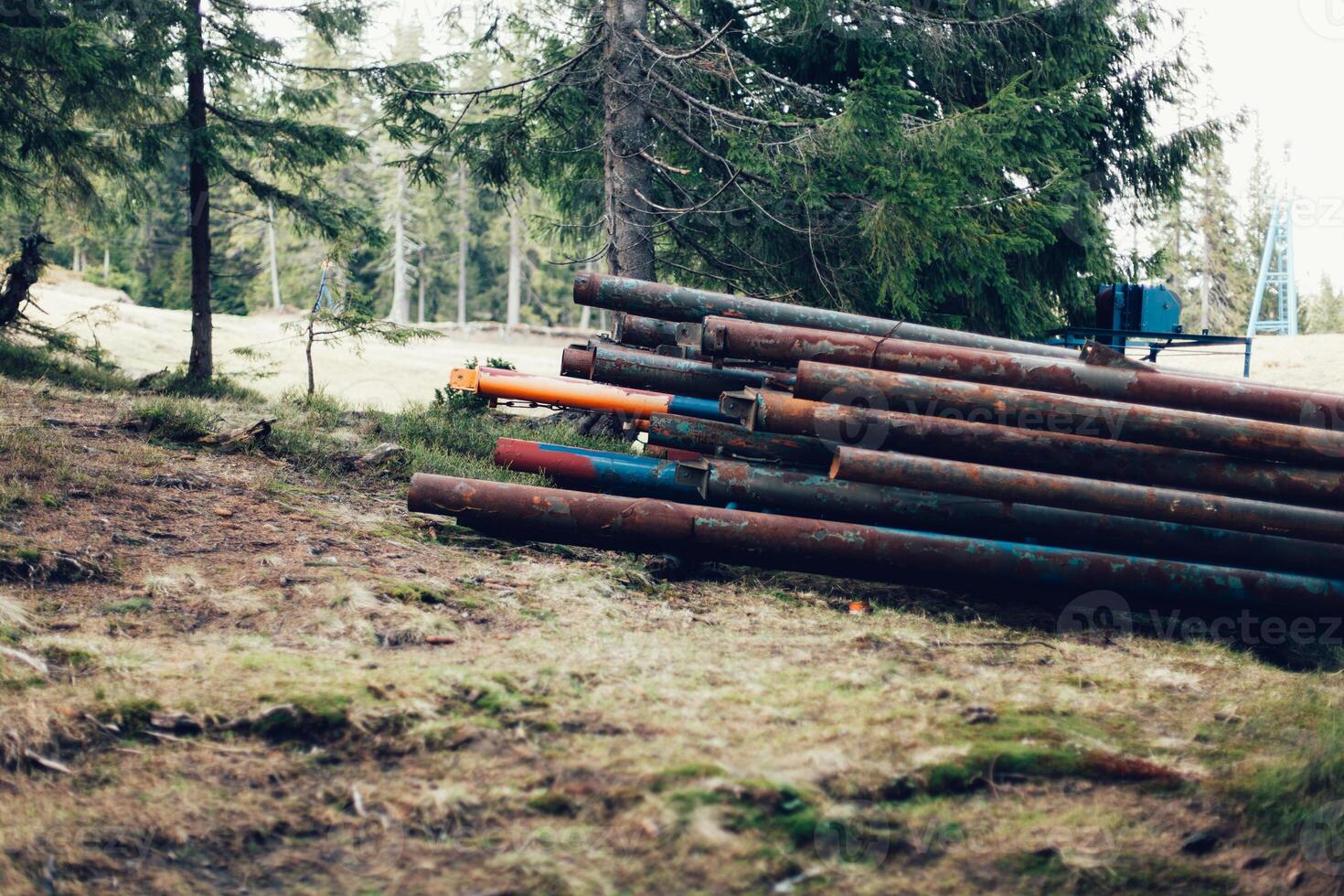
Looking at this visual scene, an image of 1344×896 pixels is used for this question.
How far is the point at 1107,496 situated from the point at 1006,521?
0.63 metres

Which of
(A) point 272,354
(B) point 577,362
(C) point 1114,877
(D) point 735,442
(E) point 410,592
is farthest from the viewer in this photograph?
(A) point 272,354

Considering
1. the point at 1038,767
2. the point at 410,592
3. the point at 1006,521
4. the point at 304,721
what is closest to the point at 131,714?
the point at 304,721

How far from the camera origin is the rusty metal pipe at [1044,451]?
244 inches

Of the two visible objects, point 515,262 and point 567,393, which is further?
point 515,262

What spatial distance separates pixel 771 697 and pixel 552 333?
45.2 meters

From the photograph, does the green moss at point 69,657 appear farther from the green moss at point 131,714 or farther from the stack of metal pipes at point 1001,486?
the stack of metal pipes at point 1001,486

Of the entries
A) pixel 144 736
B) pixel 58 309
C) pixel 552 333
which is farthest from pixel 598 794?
pixel 552 333

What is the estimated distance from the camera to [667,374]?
733 centimetres

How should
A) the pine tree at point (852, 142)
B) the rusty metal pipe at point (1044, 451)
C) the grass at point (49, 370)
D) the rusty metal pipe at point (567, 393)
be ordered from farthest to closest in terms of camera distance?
1. the grass at point (49, 370)
2. the pine tree at point (852, 142)
3. the rusty metal pipe at point (567, 393)
4. the rusty metal pipe at point (1044, 451)

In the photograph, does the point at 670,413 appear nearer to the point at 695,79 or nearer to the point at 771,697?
the point at 771,697

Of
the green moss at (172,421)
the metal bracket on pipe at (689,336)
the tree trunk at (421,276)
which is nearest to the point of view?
the metal bracket on pipe at (689,336)

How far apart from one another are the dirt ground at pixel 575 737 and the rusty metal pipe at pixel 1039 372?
1606 millimetres

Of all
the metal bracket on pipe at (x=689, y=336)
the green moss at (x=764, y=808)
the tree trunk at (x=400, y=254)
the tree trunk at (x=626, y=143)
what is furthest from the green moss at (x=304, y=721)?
the tree trunk at (x=400, y=254)

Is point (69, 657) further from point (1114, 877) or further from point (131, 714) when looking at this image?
point (1114, 877)
